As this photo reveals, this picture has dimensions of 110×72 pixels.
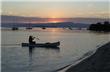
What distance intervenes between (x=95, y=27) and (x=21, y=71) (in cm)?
18151

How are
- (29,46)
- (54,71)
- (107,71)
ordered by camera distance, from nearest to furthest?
(107,71) → (54,71) → (29,46)

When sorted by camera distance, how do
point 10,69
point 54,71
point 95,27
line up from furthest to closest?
point 95,27, point 10,69, point 54,71

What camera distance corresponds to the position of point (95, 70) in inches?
589

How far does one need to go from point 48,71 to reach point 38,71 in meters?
0.69

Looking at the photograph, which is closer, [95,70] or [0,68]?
[95,70]

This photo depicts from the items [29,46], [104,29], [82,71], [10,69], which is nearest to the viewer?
[82,71]

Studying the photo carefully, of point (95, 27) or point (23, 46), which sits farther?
point (95, 27)

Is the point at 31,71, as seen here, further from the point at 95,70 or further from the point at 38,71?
the point at 95,70

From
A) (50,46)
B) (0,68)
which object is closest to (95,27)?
(50,46)

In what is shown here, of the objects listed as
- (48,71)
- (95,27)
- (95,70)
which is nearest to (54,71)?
(48,71)

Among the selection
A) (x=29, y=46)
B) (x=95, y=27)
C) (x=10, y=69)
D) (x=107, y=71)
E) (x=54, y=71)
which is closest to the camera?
(x=107, y=71)

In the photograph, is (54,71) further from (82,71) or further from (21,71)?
(82,71)

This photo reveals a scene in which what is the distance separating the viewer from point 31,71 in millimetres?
20297

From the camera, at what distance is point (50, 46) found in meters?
46.2
